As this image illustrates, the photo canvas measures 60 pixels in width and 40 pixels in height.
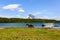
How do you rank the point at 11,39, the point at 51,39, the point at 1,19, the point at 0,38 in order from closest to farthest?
the point at 11,39 < the point at 0,38 < the point at 51,39 < the point at 1,19

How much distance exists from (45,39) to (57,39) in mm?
1736

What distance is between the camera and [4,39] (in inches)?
957

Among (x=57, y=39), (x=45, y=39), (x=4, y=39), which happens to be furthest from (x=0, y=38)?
(x=57, y=39)

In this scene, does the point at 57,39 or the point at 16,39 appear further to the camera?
the point at 57,39

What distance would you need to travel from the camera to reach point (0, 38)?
2498cm

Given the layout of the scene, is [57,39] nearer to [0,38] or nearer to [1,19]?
[0,38]

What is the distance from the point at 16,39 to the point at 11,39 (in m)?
0.58

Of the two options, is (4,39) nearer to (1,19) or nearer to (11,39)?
(11,39)

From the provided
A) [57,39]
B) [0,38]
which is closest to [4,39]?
[0,38]

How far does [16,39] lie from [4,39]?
172 centimetres

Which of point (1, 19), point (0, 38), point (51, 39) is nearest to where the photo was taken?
point (0, 38)

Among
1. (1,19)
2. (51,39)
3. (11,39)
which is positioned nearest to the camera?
(11,39)

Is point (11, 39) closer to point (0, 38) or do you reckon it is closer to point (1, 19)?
point (0, 38)

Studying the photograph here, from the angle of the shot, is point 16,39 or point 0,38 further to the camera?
point 0,38
